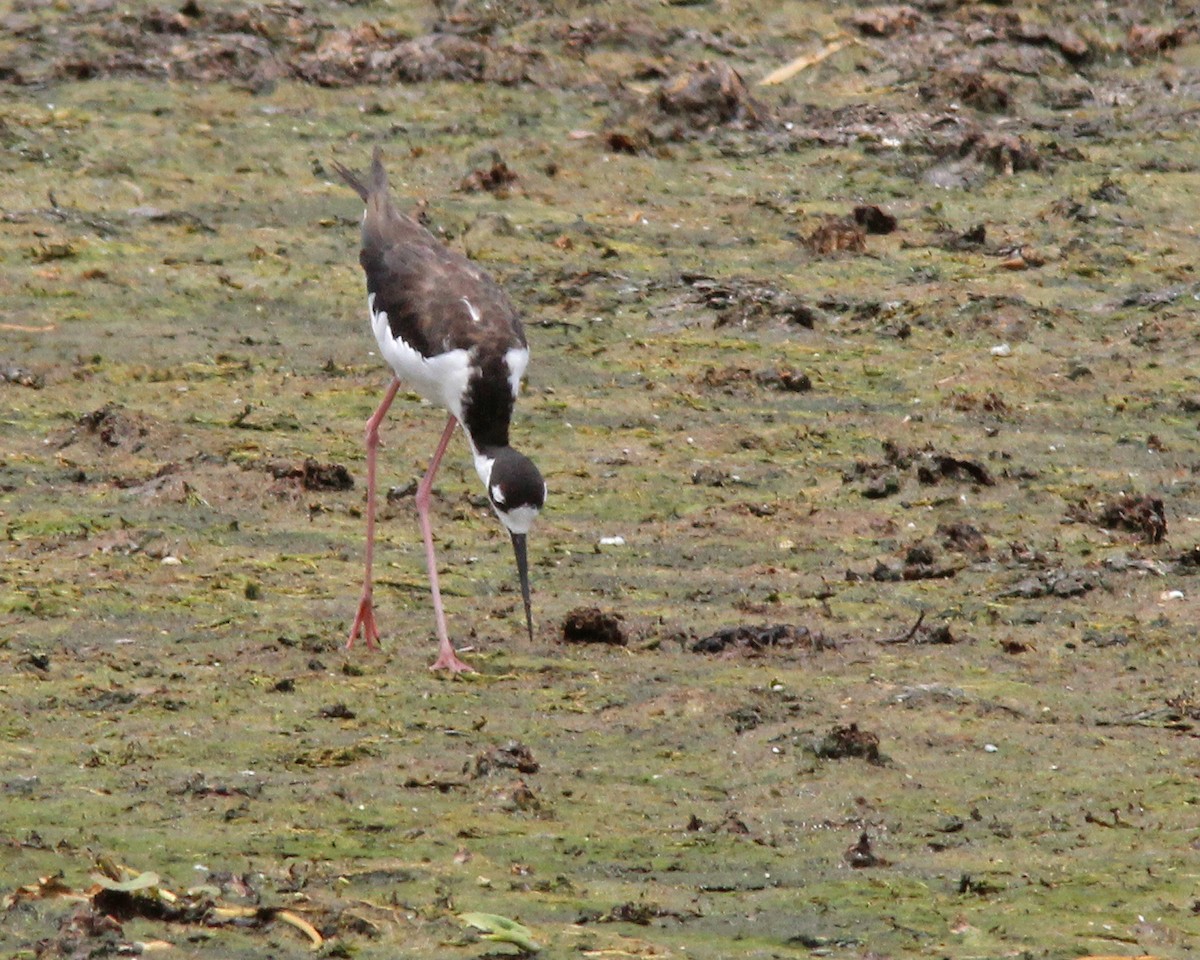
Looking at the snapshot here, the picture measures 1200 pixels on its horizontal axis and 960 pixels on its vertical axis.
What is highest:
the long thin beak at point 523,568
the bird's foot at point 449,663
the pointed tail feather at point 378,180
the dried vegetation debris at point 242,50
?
the pointed tail feather at point 378,180

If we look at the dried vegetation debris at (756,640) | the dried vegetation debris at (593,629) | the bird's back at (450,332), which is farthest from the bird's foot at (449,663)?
the bird's back at (450,332)

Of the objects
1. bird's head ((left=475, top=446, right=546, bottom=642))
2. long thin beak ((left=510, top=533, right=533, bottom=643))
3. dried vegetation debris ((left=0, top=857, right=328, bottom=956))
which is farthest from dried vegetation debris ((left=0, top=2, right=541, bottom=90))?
dried vegetation debris ((left=0, top=857, right=328, bottom=956))

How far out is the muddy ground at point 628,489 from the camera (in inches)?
215

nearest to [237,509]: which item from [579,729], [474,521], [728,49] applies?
[474,521]

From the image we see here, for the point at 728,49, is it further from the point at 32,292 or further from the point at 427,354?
the point at 427,354

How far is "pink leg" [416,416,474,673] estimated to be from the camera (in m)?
7.36

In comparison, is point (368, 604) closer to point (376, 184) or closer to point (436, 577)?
point (436, 577)

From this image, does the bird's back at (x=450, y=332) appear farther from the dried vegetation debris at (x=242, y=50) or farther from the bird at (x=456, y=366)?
the dried vegetation debris at (x=242, y=50)

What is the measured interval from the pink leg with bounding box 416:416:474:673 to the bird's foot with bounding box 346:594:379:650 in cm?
23

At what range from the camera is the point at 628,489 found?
9477mm

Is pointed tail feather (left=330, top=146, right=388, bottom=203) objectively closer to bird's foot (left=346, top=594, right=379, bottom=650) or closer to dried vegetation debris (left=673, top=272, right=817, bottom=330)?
bird's foot (left=346, top=594, right=379, bottom=650)

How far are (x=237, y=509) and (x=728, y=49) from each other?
27.2ft

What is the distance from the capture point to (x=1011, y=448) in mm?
10023

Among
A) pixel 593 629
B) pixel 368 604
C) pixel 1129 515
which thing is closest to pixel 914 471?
pixel 1129 515
